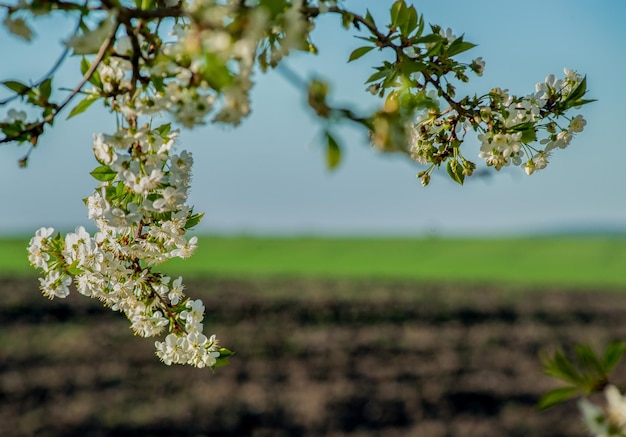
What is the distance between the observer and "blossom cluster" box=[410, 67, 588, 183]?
55.6 inches

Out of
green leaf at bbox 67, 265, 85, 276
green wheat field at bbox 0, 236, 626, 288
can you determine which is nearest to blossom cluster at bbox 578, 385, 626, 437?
green leaf at bbox 67, 265, 85, 276

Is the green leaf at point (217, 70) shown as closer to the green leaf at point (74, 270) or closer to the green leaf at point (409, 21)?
the green leaf at point (409, 21)

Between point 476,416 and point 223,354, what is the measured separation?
7.11 meters

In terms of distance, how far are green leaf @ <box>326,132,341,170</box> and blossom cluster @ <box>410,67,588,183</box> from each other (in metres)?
0.63

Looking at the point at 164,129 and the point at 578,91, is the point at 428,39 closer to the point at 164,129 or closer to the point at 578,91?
the point at 578,91

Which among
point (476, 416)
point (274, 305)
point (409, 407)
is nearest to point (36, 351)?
point (274, 305)

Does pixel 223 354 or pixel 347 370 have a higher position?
pixel 223 354

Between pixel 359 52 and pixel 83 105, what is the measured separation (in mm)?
483

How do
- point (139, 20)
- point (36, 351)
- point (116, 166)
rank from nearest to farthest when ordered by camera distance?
1. point (139, 20)
2. point (116, 166)
3. point (36, 351)

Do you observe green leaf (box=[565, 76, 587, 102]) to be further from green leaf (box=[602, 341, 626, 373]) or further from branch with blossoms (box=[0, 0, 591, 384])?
green leaf (box=[602, 341, 626, 373])

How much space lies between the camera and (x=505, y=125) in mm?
1413

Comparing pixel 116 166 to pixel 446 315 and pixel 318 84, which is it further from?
pixel 446 315

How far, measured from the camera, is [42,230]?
1.46 metres

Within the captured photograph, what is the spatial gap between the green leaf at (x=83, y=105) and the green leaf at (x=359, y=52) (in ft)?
1.48
